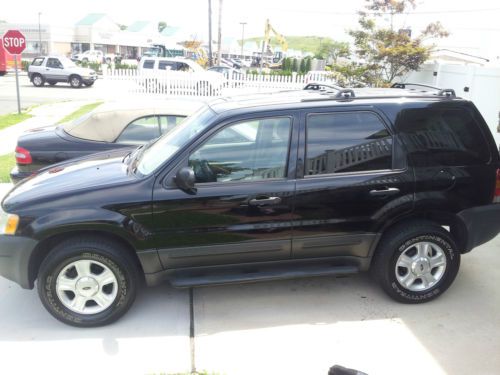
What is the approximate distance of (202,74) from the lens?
19.3 metres

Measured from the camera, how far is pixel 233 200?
3.54 metres

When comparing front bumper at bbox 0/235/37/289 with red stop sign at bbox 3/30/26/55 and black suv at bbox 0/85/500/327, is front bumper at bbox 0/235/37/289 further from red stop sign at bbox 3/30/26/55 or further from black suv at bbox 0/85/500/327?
red stop sign at bbox 3/30/26/55

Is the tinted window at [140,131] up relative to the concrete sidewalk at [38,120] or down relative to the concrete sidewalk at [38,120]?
up

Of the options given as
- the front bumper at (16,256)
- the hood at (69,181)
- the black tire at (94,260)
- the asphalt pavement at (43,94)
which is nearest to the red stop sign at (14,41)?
the asphalt pavement at (43,94)

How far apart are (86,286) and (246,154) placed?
1595 millimetres

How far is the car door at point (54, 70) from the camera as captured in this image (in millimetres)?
26750

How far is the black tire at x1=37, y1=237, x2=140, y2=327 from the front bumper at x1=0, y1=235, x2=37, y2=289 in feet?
0.45

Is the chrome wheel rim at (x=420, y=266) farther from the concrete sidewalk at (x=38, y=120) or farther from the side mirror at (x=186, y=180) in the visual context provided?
the concrete sidewalk at (x=38, y=120)

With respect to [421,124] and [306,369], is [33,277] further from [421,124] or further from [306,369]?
[421,124]

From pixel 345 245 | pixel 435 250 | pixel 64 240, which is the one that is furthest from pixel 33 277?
pixel 435 250

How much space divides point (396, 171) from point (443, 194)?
1.54ft

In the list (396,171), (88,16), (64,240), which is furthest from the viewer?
(88,16)

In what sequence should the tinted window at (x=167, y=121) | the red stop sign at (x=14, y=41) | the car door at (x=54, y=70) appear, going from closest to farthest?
1. the tinted window at (x=167, y=121)
2. the red stop sign at (x=14, y=41)
3. the car door at (x=54, y=70)

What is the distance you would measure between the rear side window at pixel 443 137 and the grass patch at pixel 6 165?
6.39 metres
